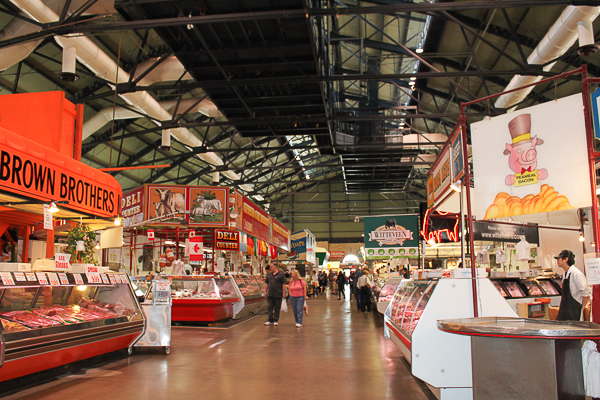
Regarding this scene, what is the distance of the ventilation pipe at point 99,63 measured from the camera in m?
8.98

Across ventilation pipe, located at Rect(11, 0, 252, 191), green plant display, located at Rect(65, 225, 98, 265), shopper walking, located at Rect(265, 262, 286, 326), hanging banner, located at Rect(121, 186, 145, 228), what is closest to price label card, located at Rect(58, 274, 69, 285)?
green plant display, located at Rect(65, 225, 98, 265)

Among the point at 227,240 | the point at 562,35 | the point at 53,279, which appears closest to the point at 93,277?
the point at 53,279

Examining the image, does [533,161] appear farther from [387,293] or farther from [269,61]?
[269,61]

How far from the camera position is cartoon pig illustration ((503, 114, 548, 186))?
446 centimetres

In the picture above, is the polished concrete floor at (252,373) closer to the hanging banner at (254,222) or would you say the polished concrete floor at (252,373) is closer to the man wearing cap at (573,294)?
the man wearing cap at (573,294)

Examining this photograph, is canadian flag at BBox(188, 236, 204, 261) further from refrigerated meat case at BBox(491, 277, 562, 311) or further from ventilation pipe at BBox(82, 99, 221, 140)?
refrigerated meat case at BBox(491, 277, 562, 311)

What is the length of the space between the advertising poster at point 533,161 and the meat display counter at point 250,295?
29.6 feet

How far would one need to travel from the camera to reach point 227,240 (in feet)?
51.7

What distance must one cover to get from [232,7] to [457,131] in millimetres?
6326

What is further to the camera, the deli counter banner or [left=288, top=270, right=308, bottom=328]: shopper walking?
the deli counter banner

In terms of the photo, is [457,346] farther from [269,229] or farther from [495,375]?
[269,229]

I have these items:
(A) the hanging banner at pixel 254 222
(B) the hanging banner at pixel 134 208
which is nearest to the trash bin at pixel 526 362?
(B) the hanging banner at pixel 134 208

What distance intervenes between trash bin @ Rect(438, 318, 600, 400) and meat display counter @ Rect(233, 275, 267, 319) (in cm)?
952

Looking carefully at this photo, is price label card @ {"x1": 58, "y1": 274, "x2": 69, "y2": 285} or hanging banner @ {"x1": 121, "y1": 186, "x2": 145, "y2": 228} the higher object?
hanging banner @ {"x1": 121, "y1": 186, "x2": 145, "y2": 228}
